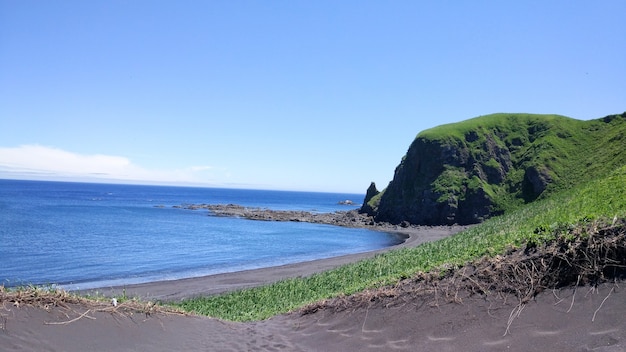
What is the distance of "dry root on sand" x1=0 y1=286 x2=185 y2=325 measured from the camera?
7.09m

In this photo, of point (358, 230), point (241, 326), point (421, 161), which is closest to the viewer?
point (241, 326)

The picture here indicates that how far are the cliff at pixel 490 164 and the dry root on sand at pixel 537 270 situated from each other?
66.5 metres

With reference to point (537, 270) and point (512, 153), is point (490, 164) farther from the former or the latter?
point (537, 270)

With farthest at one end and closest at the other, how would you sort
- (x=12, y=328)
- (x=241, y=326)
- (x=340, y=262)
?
(x=340, y=262) → (x=241, y=326) → (x=12, y=328)

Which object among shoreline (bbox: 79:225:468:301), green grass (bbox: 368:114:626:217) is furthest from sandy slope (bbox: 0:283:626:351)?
green grass (bbox: 368:114:626:217)

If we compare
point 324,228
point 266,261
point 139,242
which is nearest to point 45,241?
point 139,242

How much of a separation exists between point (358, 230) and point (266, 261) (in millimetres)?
34942

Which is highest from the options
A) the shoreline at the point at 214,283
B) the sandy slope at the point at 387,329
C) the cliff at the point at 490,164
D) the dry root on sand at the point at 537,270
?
the cliff at the point at 490,164

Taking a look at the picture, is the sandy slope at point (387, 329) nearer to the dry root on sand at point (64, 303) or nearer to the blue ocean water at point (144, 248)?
the dry root on sand at point (64, 303)

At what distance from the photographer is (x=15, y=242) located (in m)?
44.8

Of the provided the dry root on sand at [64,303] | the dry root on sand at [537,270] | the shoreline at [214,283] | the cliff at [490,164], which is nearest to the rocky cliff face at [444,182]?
the cliff at [490,164]

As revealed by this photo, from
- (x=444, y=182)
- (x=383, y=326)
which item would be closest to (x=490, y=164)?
(x=444, y=182)

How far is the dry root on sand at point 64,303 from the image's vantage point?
709cm

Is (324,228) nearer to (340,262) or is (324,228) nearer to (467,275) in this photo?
(340,262)
